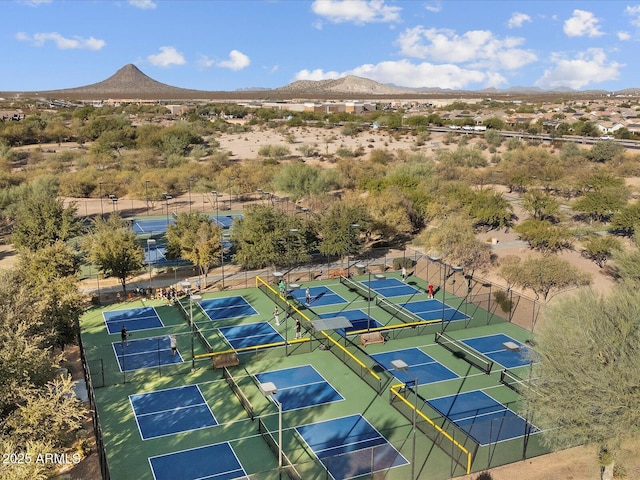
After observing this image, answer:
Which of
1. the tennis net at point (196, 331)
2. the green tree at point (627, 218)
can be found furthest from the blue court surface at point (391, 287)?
the green tree at point (627, 218)

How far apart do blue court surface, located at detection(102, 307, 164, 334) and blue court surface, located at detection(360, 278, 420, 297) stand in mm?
12594

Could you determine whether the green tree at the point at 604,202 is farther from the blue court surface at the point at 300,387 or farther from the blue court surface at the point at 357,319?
the blue court surface at the point at 300,387

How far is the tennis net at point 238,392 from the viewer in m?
20.5

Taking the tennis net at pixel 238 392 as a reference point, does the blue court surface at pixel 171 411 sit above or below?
below

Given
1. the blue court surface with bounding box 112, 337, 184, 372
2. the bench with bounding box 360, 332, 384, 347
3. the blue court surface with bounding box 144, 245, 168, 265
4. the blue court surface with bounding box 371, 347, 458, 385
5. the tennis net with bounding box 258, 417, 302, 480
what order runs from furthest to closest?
the blue court surface with bounding box 144, 245, 168, 265
the bench with bounding box 360, 332, 384, 347
the blue court surface with bounding box 112, 337, 184, 372
the blue court surface with bounding box 371, 347, 458, 385
the tennis net with bounding box 258, 417, 302, 480

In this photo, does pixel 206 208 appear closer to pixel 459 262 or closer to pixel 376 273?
pixel 376 273

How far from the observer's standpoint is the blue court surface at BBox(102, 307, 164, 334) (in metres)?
28.9

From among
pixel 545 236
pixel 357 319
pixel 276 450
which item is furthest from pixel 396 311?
pixel 276 450

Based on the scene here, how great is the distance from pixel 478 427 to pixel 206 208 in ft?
147

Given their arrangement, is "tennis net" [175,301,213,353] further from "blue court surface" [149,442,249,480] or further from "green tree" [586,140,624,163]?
"green tree" [586,140,624,163]

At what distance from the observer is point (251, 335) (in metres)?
28.1

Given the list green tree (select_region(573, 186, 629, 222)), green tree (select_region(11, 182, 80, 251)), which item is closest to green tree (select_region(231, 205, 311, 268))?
green tree (select_region(11, 182, 80, 251))

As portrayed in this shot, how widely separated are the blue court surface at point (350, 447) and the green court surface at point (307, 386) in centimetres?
7

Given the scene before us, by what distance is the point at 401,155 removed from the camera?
3312 inches
